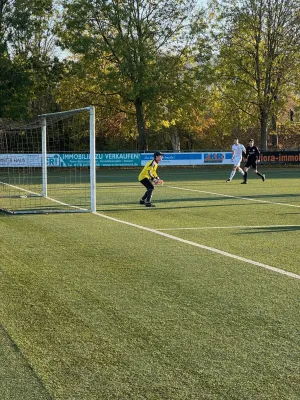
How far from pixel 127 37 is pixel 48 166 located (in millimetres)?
12191

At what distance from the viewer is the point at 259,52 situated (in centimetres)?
4400

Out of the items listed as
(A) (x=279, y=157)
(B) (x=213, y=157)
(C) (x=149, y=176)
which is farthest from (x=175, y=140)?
(C) (x=149, y=176)

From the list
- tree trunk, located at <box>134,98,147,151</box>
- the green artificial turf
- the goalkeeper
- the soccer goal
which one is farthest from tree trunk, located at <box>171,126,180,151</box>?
the green artificial turf

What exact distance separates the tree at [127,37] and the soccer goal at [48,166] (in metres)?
4.68

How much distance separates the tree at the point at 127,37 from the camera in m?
41.2

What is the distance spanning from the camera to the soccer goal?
50.8ft

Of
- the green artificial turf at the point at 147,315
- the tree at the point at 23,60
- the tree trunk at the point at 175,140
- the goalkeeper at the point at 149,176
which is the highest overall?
the tree at the point at 23,60

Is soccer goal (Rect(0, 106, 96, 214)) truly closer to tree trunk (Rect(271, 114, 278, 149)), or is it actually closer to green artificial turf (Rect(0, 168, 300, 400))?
green artificial turf (Rect(0, 168, 300, 400))

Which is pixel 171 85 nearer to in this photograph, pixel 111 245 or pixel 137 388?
pixel 111 245

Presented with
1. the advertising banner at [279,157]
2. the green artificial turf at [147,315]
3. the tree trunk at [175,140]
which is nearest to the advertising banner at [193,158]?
the advertising banner at [279,157]

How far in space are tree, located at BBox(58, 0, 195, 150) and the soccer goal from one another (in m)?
4.68

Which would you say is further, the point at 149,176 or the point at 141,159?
the point at 141,159

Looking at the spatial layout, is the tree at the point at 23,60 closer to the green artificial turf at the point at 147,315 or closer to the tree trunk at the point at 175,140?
the tree trunk at the point at 175,140

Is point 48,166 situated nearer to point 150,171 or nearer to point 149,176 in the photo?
point 149,176
